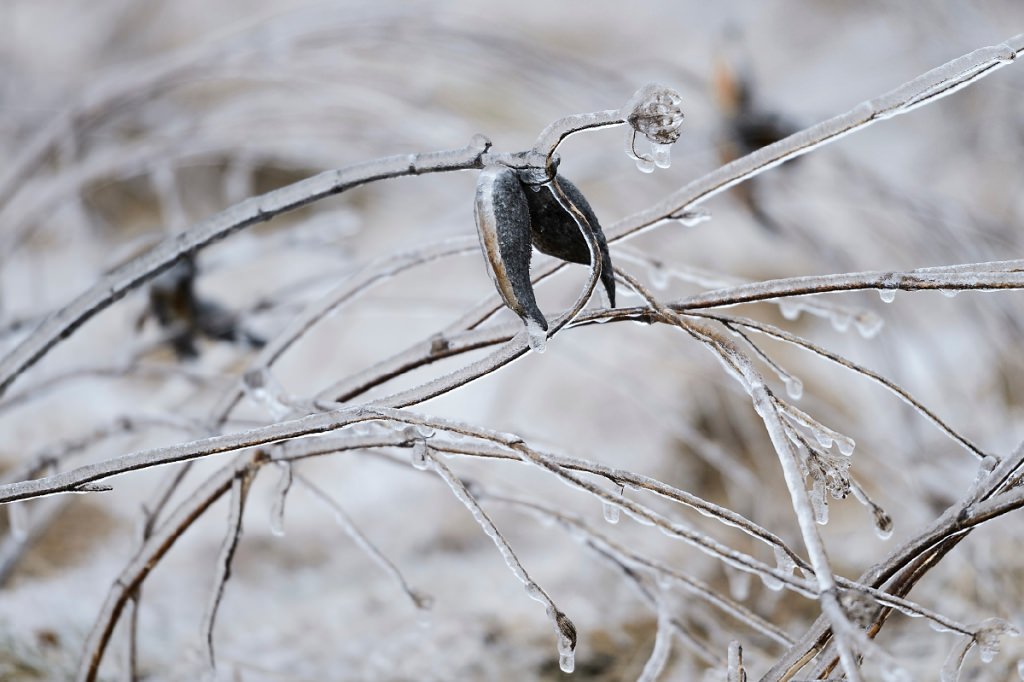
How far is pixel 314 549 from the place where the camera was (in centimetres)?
71

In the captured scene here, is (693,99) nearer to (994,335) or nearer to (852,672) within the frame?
(994,335)

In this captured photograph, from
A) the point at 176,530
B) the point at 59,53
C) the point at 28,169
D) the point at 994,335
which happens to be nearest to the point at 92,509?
the point at 28,169

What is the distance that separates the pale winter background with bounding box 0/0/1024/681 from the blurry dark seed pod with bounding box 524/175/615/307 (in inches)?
2.7


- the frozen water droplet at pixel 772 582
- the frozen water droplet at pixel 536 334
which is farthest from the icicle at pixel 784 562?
the frozen water droplet at pixel 536 334

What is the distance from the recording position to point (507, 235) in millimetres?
220

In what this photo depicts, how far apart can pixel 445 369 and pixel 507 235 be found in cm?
77

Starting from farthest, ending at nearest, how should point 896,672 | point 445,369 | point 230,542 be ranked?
point 445,369, point 230,542, point 896,672

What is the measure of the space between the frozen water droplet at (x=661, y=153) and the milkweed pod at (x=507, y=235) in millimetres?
38

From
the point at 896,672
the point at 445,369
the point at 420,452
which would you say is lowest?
the point at 896,672

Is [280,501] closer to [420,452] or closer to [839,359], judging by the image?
[420,452]

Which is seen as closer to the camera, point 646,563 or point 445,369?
point 646,563

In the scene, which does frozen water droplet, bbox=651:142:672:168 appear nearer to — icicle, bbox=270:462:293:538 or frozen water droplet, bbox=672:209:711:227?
frozen water droplet, bbox=672:209:711:227

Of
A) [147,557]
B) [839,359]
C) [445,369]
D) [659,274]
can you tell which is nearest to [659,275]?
[659,274]

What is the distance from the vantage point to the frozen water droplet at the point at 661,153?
0.71 feet
